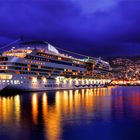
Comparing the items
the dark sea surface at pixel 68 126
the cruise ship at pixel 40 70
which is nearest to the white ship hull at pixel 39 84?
the cruise ship at pixel 40 70

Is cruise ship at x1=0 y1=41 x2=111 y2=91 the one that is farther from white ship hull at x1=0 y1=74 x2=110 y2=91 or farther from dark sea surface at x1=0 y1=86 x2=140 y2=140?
dark sea surface at x1=0 y1=86 x2=140 y2=140

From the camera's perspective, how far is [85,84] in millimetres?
120750

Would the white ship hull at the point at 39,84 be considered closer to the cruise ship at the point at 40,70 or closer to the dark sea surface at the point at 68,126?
the cruise ship at the point at 40,70

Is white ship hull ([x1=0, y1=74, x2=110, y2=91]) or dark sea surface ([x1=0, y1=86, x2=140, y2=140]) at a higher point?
white ship hull ([x1=0, y1=74, x2=110, y2=91])

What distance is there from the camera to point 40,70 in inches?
3489

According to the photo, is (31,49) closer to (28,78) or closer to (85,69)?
(28,78)

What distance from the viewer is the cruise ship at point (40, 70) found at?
3027 inches

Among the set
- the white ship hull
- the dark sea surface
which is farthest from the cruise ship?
the dark sea surface

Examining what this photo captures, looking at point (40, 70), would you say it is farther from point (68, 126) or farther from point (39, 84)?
point (68, 126)

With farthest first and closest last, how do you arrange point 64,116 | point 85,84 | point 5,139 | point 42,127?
point 85,84 < point 64,116 < point 42,127 < point 5,139

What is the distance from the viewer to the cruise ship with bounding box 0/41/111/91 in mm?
76875

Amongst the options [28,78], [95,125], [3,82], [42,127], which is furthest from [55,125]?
[28,78]

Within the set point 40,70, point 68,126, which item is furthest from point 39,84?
point 68,126

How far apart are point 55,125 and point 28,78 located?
171ft
